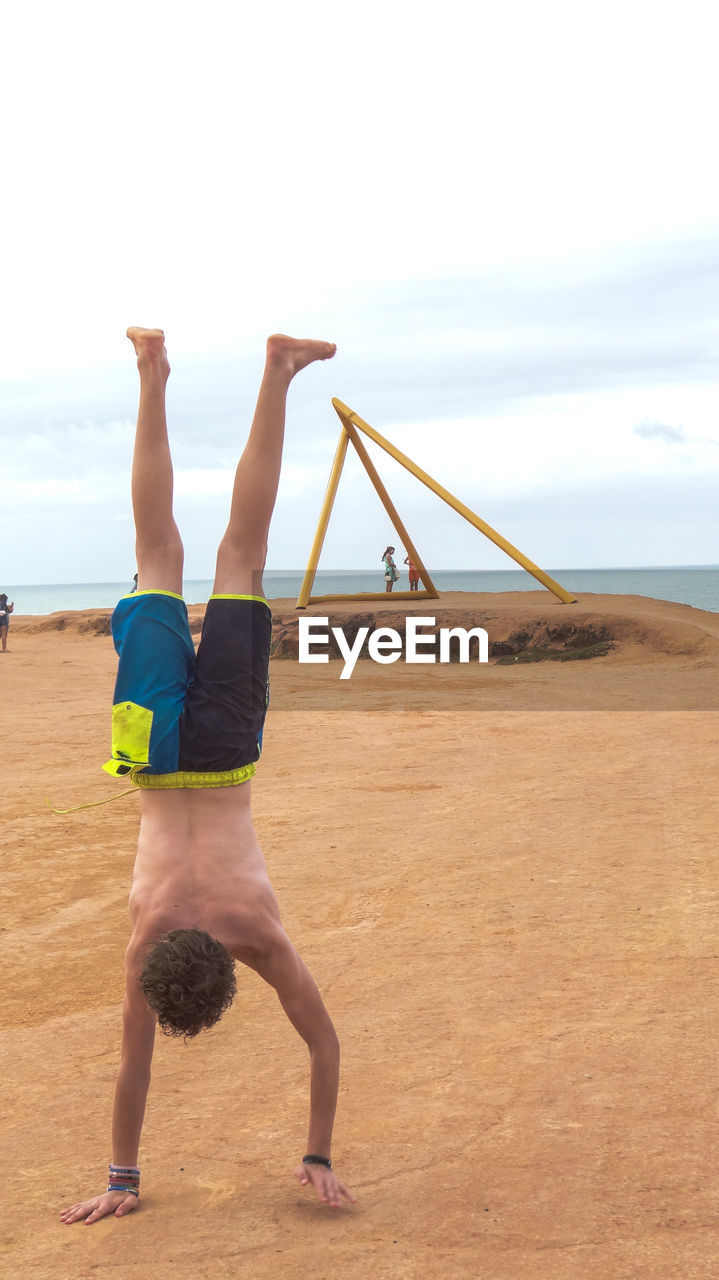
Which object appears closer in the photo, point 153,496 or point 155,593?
point 155,593


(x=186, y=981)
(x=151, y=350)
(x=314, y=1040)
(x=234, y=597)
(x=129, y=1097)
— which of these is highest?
(x=151, y=350)

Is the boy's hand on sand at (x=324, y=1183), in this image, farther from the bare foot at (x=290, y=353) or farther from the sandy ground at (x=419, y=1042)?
the bare foot at (x=290, y=353)

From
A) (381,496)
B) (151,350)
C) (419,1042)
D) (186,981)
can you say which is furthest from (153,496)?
(381,496)

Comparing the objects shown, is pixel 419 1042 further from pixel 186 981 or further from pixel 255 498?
pixel 255 498

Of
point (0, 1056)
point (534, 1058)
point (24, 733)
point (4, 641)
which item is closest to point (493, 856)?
point (534, 1058)

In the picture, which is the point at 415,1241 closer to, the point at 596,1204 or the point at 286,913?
the point at 596,1204

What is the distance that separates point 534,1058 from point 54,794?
595 cm

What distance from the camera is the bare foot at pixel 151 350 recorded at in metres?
3.21

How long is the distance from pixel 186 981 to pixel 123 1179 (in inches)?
32.5

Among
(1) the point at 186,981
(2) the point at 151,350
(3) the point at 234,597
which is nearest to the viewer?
(1) the point at 186,981

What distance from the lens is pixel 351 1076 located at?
3879mm

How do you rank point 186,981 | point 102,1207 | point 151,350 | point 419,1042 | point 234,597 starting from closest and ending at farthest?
point 186,981, point 102,1207, point 234,597, point 151,350, point 419,1042

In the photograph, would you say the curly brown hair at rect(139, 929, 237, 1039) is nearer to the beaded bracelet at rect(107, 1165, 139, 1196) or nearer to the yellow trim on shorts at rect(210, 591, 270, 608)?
the beaded bracelet at rect(107, 1165, 139, 1196)

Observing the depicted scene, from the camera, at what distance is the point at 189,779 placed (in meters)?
2.96
